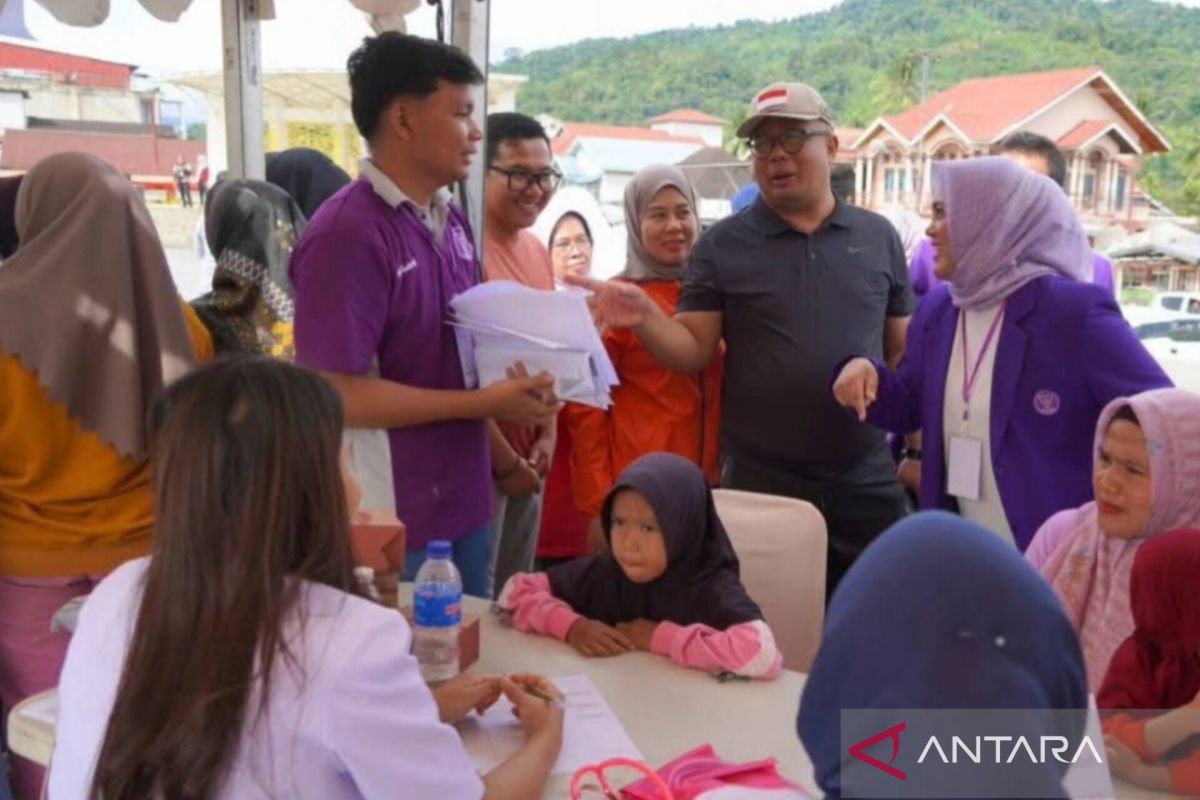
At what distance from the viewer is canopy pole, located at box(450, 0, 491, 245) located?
2949 millimetres

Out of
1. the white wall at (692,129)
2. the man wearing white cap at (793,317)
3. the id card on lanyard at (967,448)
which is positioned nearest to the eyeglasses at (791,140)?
the man wearing white cap at (793,317)

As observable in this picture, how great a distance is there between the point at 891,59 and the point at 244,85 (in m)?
13.4

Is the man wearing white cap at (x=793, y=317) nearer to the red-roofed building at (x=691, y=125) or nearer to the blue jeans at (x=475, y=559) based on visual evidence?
the blue jeans at (x=475, y=559)

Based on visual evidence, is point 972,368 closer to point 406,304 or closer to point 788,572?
point 788,572

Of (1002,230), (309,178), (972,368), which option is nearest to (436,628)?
(972,368)

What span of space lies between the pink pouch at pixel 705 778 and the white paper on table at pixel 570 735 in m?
0.11

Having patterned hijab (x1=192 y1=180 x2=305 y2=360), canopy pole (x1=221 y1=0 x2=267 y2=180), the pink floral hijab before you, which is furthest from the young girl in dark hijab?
canopy pole (x1=221 y1=0 x2=267 y2=180)

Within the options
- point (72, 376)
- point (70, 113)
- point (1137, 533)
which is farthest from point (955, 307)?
point (70, 113)

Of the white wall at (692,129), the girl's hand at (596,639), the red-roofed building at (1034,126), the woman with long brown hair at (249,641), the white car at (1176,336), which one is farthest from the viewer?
the white wall at (692,129)

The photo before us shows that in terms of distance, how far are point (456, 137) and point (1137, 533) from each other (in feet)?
4.85

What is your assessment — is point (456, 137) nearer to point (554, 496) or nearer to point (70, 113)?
point (554, 496)

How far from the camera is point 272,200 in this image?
8.47ft

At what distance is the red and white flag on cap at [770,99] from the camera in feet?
8.77

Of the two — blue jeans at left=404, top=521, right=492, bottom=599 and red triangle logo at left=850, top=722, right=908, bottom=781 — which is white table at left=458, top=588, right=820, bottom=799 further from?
red triangle logo at left=850, top=722, right=908, bottom=781
